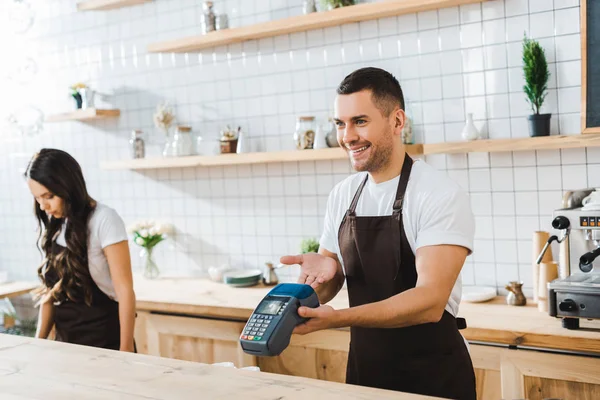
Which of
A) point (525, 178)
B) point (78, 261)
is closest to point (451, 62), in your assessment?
point (525, 178)

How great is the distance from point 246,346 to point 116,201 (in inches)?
126

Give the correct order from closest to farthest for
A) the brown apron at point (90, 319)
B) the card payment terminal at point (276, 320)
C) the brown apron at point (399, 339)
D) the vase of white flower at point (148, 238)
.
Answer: the card payment terminal at point (276, 320) → the brown apron at point (399, 339) → the brown apron at point (90, 319) → the vase of white flower at point (148, 238)

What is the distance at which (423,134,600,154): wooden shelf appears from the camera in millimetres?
2908

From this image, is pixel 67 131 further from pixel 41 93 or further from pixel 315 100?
pixel 315 100

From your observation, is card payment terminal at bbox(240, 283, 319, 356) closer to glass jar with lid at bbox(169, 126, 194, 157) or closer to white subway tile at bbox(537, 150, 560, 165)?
white subway tile at bbox(537, 150, 560, 165)

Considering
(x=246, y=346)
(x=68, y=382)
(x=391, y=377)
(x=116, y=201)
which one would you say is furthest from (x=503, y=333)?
(x=116, y=201)

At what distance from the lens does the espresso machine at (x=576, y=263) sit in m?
2.54

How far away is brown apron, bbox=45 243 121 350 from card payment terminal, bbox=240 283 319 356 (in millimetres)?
1351

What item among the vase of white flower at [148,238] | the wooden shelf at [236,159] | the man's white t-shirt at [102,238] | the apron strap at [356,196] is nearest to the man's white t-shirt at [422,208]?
the apron strap at [356,196]

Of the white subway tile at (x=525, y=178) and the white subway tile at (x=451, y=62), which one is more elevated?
the white subway tile at (x=451, y=62)

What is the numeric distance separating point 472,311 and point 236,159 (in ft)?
4.87

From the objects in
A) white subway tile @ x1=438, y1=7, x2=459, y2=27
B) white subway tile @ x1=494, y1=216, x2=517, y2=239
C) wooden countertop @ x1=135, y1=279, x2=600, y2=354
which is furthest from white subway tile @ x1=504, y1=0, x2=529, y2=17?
wooden countertop @ x1=135, y1=279, x2=600, y2=354

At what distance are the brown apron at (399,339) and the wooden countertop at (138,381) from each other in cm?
49

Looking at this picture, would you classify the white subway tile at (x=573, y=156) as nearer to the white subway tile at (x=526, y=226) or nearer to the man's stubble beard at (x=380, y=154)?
the white subway tile at (x=526, y=226)
